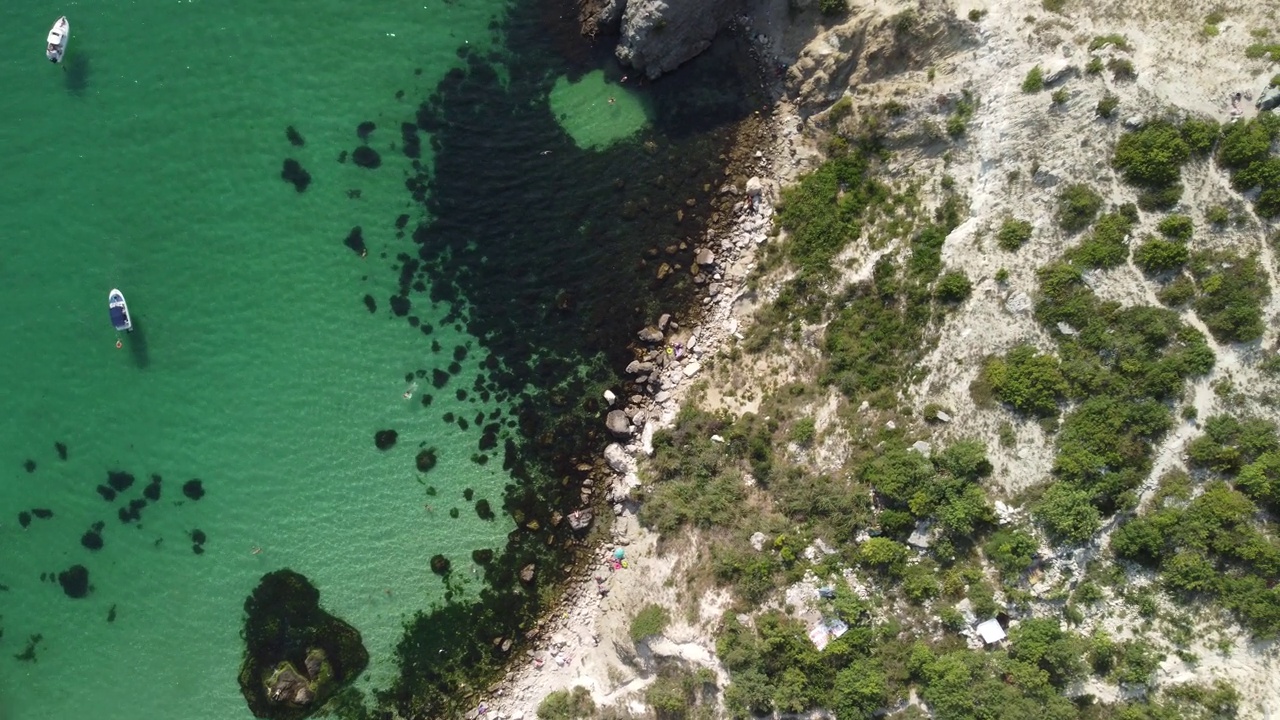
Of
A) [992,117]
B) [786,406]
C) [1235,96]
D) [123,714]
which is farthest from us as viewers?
[123,714]

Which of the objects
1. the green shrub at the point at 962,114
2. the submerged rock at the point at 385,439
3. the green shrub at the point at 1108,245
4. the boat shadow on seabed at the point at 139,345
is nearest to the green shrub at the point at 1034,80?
the green shrub at the point at 962,114

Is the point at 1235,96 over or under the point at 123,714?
over

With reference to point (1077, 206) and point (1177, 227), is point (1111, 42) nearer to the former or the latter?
point (1077, 206)

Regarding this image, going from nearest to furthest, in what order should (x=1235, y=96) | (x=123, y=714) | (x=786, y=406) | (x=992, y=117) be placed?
(x=1235, y=96) → (x=992, y=117) → (x=786, y=406) → (x=123, y=714)

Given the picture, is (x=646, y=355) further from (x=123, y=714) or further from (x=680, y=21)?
(x=123, y=714)

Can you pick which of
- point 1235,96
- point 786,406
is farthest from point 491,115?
point 1235,96

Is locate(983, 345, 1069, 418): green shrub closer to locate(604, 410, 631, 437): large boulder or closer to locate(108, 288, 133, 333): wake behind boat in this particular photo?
locate(604, 410, 631, 437): large boulder
